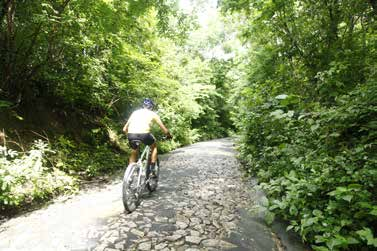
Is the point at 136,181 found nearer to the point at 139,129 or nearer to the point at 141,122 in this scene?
the point at 139,129

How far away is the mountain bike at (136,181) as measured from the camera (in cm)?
429

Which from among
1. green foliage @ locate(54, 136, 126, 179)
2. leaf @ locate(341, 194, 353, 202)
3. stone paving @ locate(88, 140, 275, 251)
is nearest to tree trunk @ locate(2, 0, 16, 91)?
green foliage @ locate(54, 136, 126, 179)

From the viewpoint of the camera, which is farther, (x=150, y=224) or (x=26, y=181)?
(x=26, y=181)

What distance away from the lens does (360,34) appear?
648 cm

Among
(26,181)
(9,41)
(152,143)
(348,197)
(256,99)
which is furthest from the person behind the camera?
(256,99)

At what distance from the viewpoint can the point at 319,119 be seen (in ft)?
12.2

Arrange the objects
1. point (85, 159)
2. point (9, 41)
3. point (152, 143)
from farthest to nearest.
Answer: point (85, 159)
point (9, 41)
point (152, 143)

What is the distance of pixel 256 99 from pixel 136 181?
11.8ft

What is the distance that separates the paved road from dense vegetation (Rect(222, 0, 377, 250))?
0.64 m

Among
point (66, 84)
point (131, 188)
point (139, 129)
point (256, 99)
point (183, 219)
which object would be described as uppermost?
point (66, 84)

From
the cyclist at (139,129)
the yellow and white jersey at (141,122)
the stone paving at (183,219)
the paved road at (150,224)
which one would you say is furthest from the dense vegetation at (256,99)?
the yellow and white jersey at (141,122)

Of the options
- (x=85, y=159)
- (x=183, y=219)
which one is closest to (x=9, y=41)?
(x=85, y=159)

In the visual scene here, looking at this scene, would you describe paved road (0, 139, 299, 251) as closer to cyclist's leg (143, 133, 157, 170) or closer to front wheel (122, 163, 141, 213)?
front wheel (122, 163, 141, 213)

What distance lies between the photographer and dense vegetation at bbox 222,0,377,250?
2666mm
